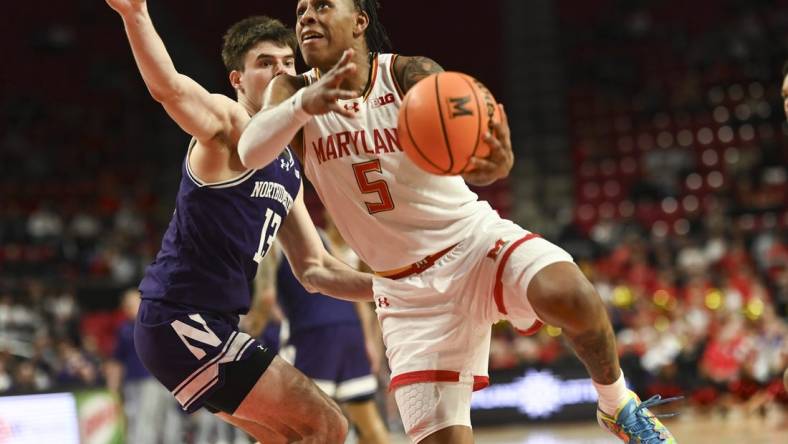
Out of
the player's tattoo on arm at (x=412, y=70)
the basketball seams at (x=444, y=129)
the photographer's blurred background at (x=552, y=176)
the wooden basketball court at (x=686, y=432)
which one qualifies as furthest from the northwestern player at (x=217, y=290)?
the wooden basketball court at (x=686, y=432)

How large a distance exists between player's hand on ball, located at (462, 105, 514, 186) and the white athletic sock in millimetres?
938

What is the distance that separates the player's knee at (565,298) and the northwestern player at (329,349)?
312cm

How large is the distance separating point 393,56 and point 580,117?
15.8 metres

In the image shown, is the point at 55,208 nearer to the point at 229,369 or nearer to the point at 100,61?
the point at 100,61

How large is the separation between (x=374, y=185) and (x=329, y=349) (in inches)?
117

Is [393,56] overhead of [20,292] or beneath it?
overhead

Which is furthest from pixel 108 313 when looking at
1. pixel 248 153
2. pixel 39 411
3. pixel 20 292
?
pixel 248 153

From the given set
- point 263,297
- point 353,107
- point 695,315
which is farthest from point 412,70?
point 695,315

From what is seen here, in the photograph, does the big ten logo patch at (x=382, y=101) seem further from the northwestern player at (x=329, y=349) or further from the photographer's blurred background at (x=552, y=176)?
the photographer's blurred background at (x=552, y=176)

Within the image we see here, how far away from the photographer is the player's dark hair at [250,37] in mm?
4574

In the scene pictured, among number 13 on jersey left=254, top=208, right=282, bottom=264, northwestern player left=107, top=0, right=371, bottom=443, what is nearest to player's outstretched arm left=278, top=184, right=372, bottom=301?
number 13 on jersey left=254, top=208, right=282, bottom=264

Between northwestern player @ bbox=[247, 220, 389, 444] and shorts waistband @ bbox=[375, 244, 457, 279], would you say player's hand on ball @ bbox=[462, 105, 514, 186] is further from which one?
northwestern player @ bbox=[247, 220, 389, 444]

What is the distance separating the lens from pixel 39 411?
339 inches

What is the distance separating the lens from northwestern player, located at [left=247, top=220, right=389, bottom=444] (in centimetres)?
671
